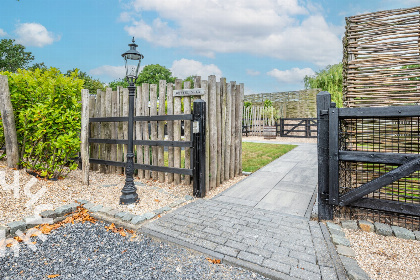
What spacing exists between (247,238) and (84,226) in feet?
6.83

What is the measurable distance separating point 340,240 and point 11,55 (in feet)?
124

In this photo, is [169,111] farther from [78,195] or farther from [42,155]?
[42,155]

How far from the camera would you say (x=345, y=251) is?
7.32 ft

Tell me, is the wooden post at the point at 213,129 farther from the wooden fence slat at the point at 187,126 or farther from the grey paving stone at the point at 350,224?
the grey paving stone at the point at 350,224

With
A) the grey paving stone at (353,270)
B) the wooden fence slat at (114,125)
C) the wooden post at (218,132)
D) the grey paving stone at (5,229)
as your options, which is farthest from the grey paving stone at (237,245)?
the wooden fence slat at (114,125)

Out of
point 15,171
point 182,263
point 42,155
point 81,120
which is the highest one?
point 81,120

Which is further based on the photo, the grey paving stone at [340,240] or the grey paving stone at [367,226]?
the grey paving stone at [367,226]

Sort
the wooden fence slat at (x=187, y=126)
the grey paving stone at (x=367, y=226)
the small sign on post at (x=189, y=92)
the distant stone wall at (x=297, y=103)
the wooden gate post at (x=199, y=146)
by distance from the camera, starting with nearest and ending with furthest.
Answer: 1. the grey paving stone at (x=367, y=226)
2. the wooden gate post at (x=199, y=146)
3. the small sign on post at (x=189, y=92)
4. the wooden fence slat at (x=187, y=126)
5. the distant stone wall at (x=297, y=103)

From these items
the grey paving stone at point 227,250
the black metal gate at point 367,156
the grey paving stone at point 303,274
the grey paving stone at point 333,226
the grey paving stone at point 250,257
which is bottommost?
the grey paving stone at point 303,274

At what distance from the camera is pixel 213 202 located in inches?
145

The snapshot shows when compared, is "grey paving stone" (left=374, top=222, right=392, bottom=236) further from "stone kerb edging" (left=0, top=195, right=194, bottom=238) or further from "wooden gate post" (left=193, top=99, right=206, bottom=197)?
"stone kerb edging" (left=0, top=195, right=194, bottom=238)

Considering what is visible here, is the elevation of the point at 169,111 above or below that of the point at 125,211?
above

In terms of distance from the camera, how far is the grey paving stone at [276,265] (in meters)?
1.96

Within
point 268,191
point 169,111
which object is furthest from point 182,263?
point 169,111
